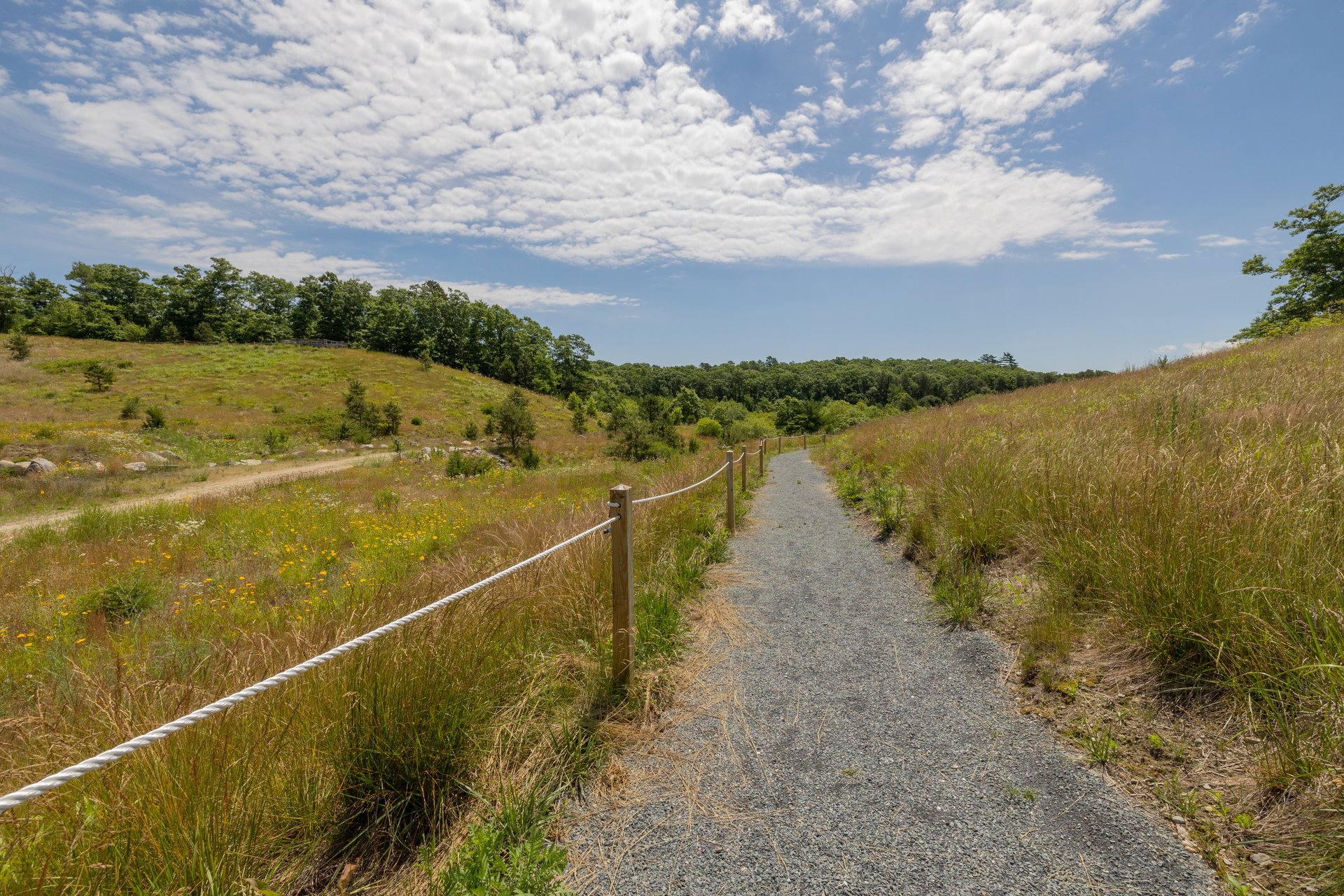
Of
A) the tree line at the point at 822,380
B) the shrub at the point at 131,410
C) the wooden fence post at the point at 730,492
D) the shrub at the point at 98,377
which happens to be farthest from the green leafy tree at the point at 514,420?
the tree line at the point at 822,380

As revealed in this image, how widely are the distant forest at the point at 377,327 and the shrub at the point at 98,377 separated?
32.0m

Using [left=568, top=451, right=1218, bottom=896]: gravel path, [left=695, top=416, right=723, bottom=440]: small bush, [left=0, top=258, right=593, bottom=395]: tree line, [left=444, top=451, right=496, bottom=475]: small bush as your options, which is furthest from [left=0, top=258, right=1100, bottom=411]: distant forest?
[left=568, top=451, right=1218, bottom=896]: gravel path

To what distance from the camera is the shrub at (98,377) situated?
33.6 metres

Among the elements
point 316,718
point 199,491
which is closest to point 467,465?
point 199,491

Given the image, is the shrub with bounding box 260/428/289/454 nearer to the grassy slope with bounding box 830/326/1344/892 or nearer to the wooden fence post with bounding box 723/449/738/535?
the wooden fence post with bounding box 723/449/738/535

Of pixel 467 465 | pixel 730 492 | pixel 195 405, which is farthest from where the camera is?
pixel 195 405

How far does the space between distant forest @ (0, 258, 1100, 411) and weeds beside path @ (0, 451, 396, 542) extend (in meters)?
44.3

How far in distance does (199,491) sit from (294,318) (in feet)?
262

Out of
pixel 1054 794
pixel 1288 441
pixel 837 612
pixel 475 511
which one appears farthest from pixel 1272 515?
pixel 475 511

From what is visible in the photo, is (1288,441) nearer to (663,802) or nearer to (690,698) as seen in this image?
(690,698)

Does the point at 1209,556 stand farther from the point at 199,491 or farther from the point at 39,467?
the point at 39,467

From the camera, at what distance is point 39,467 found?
1579 centimetres

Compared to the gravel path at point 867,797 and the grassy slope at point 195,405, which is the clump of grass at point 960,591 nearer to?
the gravel path at point 867,797

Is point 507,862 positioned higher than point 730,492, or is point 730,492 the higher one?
point 730,492
